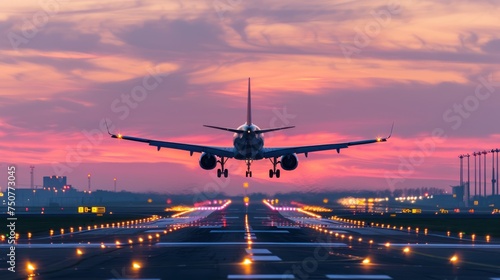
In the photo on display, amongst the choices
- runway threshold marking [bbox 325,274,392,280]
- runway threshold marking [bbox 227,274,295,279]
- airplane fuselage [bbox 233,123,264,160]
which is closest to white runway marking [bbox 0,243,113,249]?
runway threshold marking [bbox 227,274,295,279]

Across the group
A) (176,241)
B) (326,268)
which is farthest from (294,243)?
(326,268)

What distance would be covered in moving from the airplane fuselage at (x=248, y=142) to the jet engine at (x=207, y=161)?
13.5ft

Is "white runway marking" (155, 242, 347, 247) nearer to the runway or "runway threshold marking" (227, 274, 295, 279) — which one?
the runway

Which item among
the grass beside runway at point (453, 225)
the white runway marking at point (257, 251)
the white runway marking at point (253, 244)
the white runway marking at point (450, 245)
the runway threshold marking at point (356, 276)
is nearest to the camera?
the runway threshold marking at point (356, 276)

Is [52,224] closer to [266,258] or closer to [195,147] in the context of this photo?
[195,147]

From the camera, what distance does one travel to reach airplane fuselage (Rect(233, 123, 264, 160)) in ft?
305

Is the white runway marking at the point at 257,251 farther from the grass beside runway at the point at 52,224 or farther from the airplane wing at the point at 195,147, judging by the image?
the airplane wing at the point at 195,147

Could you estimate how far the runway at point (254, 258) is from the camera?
3631 cm

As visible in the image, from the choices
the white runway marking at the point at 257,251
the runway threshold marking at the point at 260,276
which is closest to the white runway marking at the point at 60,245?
the white runway marking at the point at 257,251

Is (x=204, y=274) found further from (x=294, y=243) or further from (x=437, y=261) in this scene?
(x=294, y=243)

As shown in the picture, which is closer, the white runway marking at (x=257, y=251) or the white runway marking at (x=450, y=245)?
the white runway marking at (x=257, y=251)

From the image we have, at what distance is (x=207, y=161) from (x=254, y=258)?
177 ft

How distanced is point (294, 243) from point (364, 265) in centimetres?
1878

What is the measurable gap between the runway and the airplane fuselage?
27917mm
